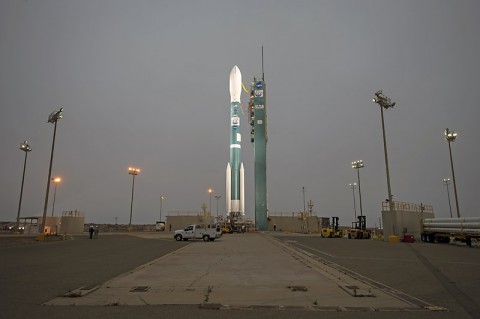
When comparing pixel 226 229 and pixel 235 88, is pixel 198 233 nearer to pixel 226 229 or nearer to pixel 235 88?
pixel 226 229

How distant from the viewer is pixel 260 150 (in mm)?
79625

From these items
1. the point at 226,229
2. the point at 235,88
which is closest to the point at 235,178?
the point at 226,229

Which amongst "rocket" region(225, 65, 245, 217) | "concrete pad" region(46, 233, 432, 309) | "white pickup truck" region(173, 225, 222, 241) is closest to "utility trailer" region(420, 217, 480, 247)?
"white pickup truck" region(173, 225, 222, 241)

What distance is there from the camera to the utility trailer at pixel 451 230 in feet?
98.8

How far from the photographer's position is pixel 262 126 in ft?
265

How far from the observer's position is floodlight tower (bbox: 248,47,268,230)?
7838 cm

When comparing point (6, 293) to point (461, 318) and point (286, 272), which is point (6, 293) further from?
point (461, 318)

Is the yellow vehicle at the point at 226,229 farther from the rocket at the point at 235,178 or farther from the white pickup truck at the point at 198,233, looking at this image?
the white pickup truck at the point at 198,233

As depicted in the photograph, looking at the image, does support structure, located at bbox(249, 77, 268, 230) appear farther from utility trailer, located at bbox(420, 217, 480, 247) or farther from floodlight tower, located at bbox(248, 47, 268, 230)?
utility trailer, located at bbox(420, 217, 480, 247)

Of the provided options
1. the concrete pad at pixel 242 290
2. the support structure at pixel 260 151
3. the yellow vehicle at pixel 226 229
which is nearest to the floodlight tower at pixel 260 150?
the support structure at pixel 260 151

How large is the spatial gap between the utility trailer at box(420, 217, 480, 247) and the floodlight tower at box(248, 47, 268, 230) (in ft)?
142

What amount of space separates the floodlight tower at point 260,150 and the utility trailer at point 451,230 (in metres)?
43.2

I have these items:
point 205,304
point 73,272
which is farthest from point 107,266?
point 205,304

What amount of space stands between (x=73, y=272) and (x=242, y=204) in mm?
63325
